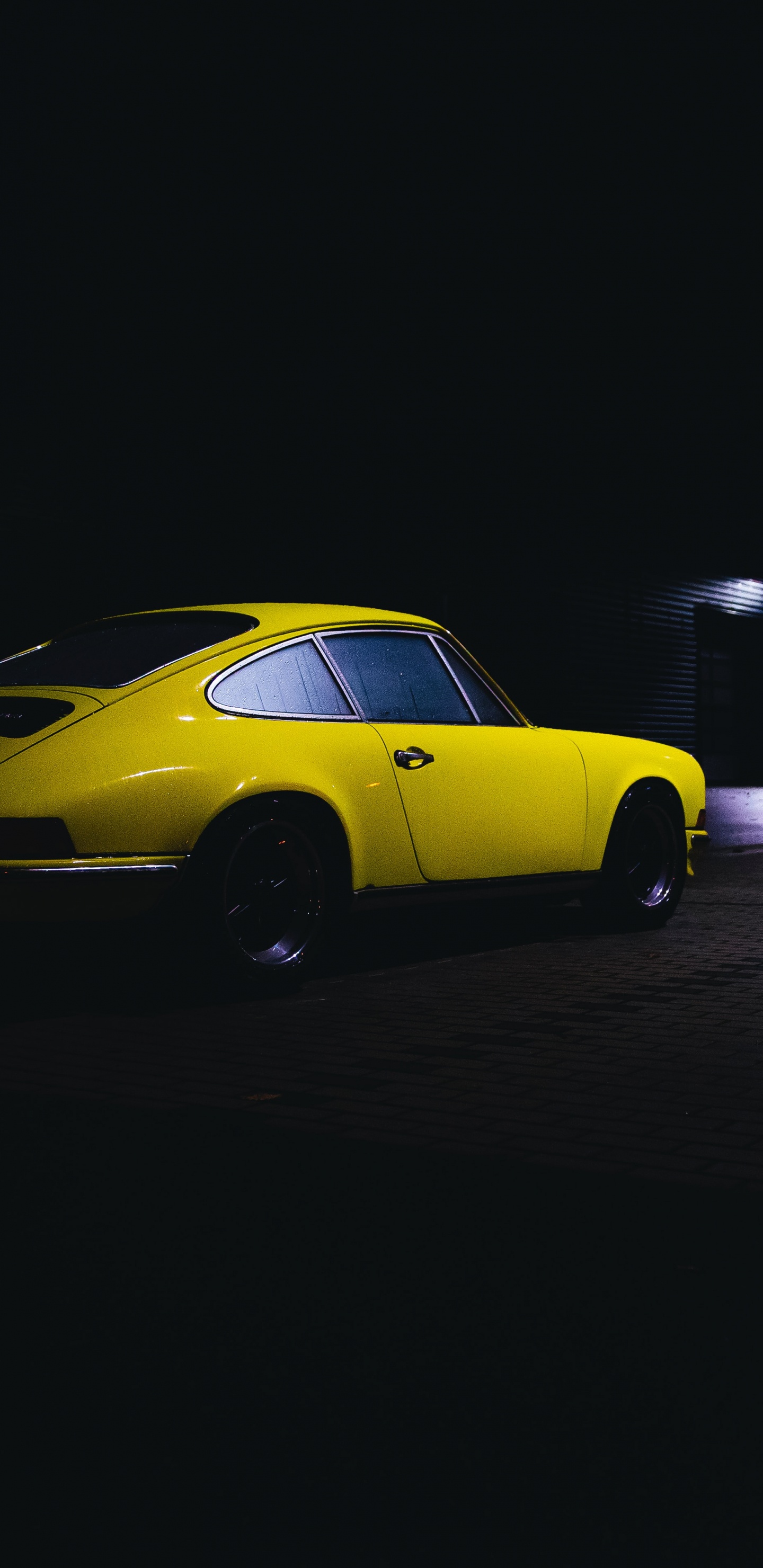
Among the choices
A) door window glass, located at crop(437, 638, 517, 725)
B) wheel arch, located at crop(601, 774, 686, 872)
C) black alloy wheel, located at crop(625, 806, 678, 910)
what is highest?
door window glass, located at crop(437, 638, 517, 725)

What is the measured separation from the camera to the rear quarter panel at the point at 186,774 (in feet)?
21.3

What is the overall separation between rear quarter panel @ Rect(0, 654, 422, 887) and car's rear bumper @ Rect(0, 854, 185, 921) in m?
0.06

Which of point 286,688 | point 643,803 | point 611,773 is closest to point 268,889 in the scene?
point 286,688

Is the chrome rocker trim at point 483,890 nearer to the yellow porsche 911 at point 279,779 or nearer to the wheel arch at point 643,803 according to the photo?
the yellow porsche 911 at point 279,779

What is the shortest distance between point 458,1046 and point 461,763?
7.27ft

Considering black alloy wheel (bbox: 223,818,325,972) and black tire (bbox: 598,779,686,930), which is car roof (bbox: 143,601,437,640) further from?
black tire (bbox: 598,779,686,930)

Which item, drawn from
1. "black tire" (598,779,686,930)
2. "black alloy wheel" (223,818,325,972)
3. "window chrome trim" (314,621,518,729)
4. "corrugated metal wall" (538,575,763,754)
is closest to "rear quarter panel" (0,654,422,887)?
"black alloy wheel" (223,818,325,972)

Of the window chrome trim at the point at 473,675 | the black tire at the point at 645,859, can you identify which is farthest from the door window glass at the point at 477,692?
the black tire at the point at 645,859

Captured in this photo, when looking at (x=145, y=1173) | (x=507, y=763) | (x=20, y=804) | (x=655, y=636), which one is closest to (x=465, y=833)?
(x=507, y=763)

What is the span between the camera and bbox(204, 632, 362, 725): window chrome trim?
7191mm

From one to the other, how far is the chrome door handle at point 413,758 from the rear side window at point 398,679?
19cm

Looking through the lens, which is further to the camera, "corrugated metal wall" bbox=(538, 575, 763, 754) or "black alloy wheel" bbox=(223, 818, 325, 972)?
"corrugated metal wall" bbox=(538, 575, 763, 754)

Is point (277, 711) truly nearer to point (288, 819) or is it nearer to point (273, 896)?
point (288, 819)

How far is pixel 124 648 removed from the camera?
766 centimetres
